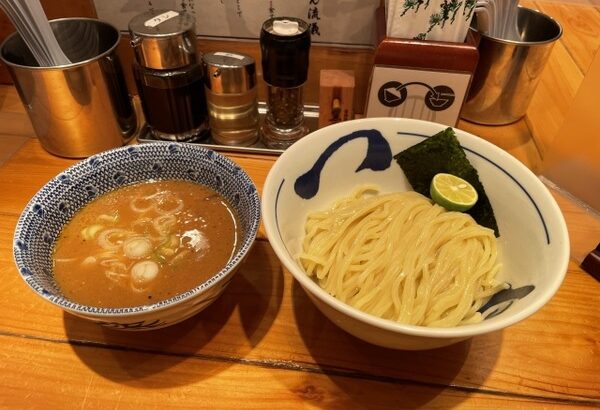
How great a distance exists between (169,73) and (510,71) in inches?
42.2

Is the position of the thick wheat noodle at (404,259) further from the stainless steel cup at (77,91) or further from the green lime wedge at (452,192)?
the stainless steel cup at (77,91)

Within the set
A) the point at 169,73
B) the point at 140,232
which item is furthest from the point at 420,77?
the point at 140,232

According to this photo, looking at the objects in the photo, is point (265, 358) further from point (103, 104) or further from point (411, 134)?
point (103, 104)

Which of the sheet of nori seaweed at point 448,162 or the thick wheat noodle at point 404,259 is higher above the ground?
the sheet of nori seaweed at point 448,162

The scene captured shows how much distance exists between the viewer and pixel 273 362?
941mm

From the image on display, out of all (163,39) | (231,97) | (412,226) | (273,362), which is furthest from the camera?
(231,97)

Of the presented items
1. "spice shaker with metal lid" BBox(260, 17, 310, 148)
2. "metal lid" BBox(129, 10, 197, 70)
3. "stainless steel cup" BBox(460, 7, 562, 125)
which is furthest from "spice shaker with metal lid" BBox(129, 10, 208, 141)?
"stainless steel cup" BBox(460, 7, 562, 125)

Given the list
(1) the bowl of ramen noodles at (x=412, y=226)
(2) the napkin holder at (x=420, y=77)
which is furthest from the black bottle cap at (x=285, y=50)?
(1) the bowl of ramen noodles at (x=412, y=226)

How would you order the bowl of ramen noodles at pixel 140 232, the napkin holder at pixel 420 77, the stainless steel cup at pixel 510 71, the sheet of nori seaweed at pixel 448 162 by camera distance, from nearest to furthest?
the bowl of ramen noodles at pixel 140 232
the sheet of nori seaweed at pixel 448 162
the napkin holder at pixel 420 77
the stainless steel cup at pixel 510 71

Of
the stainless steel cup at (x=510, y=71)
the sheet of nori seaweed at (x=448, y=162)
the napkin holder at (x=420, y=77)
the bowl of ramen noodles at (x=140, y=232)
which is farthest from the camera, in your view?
the stainless steel cup at (x=510, y=71)

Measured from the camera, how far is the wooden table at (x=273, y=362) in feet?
2.90

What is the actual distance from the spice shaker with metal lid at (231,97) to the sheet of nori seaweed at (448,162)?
53cm

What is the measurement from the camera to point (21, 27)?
127 centimetres

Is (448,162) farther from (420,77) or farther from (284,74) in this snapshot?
(284,74)
